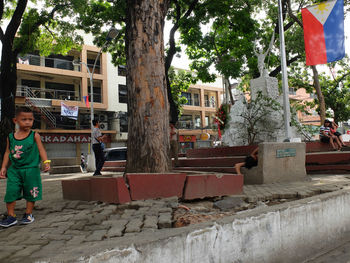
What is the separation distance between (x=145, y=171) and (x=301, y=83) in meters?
24.1

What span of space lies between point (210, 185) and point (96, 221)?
168 cm

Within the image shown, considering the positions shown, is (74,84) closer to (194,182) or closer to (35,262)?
(194,182)

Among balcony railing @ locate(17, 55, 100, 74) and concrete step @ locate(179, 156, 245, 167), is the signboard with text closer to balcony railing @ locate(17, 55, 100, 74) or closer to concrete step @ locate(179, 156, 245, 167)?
balcony railing @ locate(17, 55, 100, 74)

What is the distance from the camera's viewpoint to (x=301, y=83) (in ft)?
81.6

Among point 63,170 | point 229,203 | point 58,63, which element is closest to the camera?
point 229,203

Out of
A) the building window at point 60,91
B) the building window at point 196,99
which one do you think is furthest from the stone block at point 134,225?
the building window at point 196,99

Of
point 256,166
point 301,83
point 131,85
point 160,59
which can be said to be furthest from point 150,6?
point 301,83

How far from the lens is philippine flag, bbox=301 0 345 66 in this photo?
9.46 metres

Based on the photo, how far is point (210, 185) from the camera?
3979 millimetres

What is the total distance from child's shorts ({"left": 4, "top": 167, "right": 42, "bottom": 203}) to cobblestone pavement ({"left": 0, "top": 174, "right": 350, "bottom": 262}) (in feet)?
0.99

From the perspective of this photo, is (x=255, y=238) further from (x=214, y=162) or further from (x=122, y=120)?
(x=122, y=120)

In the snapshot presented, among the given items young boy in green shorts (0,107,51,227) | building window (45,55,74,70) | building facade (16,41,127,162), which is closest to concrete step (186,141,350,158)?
young boy in green shorts (0,107,51,227)

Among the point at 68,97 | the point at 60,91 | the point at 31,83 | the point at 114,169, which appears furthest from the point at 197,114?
the point at 114,169

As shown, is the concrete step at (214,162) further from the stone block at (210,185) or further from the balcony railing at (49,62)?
the balcony railing at (49,62)
